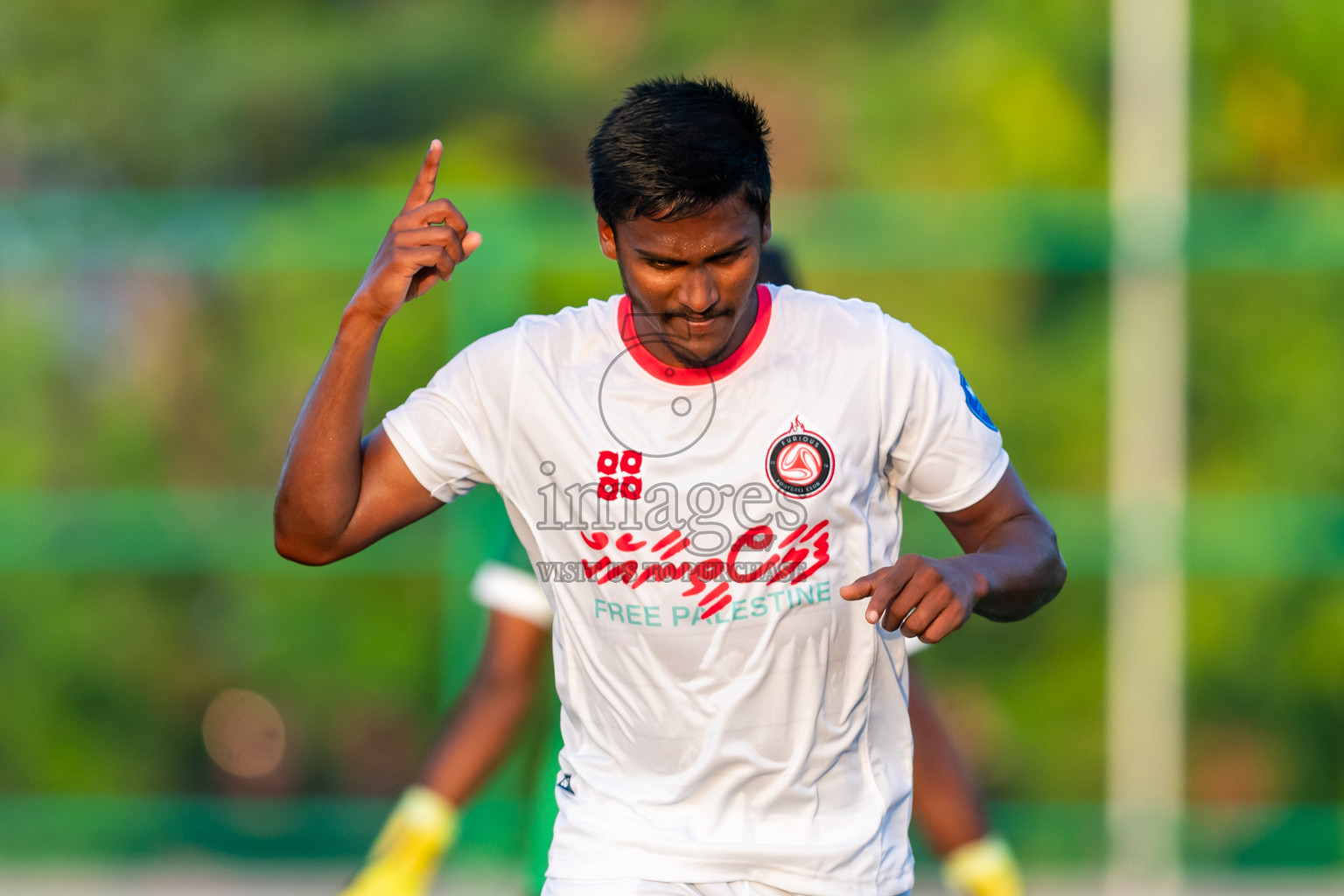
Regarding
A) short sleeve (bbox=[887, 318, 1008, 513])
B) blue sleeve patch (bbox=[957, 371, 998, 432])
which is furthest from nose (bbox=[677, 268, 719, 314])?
blue sleeve patch (bbox=[957, 371, 998, 432])

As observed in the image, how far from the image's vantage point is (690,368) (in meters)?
2.36

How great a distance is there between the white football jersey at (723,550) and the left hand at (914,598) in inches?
8.4

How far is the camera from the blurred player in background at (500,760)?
3465 millimetres

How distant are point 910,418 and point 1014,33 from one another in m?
7.60

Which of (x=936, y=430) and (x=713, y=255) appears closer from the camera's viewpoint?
(x=713, y=255)

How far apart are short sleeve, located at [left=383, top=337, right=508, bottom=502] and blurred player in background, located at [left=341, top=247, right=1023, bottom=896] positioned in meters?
1.00

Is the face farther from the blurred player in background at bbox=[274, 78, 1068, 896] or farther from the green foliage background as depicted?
the green foliage background

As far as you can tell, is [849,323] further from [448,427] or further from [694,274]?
[448,427]

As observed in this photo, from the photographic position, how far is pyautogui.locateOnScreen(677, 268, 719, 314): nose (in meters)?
2.26

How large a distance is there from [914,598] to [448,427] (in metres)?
0.76

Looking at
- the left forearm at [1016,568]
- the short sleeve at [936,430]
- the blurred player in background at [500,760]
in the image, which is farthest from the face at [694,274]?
the blurred player in background at [500,760]

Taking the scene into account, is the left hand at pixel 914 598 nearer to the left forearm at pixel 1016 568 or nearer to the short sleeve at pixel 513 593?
the left forearm at pixel 1016 568

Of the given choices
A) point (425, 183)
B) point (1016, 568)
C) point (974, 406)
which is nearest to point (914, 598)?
point (1016, 568)

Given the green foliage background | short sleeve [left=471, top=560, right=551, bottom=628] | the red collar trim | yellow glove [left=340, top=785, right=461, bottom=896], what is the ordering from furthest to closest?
the green foliage background < yellow glove [left=340, top=785, right=461, bottom=896] < short sleeve [left=471, top=560, right=551, bottom=628] < the red collar trim
